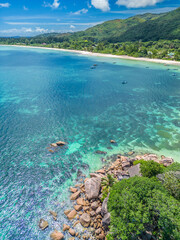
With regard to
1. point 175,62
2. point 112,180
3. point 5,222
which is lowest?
point 5,222

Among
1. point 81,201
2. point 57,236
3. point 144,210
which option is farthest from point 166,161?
point 57,236

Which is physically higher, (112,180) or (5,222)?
(112,180)

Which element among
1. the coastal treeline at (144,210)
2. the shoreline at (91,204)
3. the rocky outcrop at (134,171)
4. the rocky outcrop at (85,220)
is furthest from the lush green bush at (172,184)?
the rocky outcrop at (85,220)

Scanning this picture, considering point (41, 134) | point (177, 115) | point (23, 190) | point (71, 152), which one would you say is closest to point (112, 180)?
point (71, 152)

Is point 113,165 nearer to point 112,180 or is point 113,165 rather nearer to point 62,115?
point 112,180

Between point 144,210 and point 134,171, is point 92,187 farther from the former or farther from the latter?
point 144,210

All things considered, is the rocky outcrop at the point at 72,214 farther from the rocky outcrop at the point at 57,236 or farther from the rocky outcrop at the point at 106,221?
the rocky outcrop at the point at 106,221

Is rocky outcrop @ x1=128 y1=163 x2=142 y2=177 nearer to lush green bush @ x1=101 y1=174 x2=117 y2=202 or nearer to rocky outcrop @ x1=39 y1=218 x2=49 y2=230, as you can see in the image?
lush green bush @ x1=101 y1=174 x2=117 y2=202
